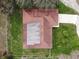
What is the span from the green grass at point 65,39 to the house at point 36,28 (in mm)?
108

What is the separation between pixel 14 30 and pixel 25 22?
0.73ft

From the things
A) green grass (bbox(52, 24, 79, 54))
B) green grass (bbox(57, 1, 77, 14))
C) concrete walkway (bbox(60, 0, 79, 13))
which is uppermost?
concrete walkway (bbox(60, 0, 79, 13))

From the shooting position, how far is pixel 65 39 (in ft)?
19.7

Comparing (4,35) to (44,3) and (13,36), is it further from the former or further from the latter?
(44,3)

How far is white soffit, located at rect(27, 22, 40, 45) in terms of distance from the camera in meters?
5.94

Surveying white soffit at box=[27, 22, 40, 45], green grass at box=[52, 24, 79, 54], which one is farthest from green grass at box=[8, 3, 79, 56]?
white soffit at box=[27, 22, 40, 45]

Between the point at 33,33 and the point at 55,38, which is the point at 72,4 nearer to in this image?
the point at 55,38

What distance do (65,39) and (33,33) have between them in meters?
0.53

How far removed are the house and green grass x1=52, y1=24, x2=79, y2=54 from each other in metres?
0.11

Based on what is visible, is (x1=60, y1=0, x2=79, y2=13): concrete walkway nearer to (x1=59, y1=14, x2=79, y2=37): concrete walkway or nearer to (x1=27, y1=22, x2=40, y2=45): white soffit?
(x1=59, y1=14, x2=79, y2=37): concrete walkway

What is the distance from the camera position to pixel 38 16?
19.5 ft

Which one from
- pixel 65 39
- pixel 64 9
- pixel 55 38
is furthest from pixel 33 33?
pixel 64 9

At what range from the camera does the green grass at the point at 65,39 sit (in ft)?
19.6

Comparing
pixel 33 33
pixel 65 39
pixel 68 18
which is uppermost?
pixel 68 18
